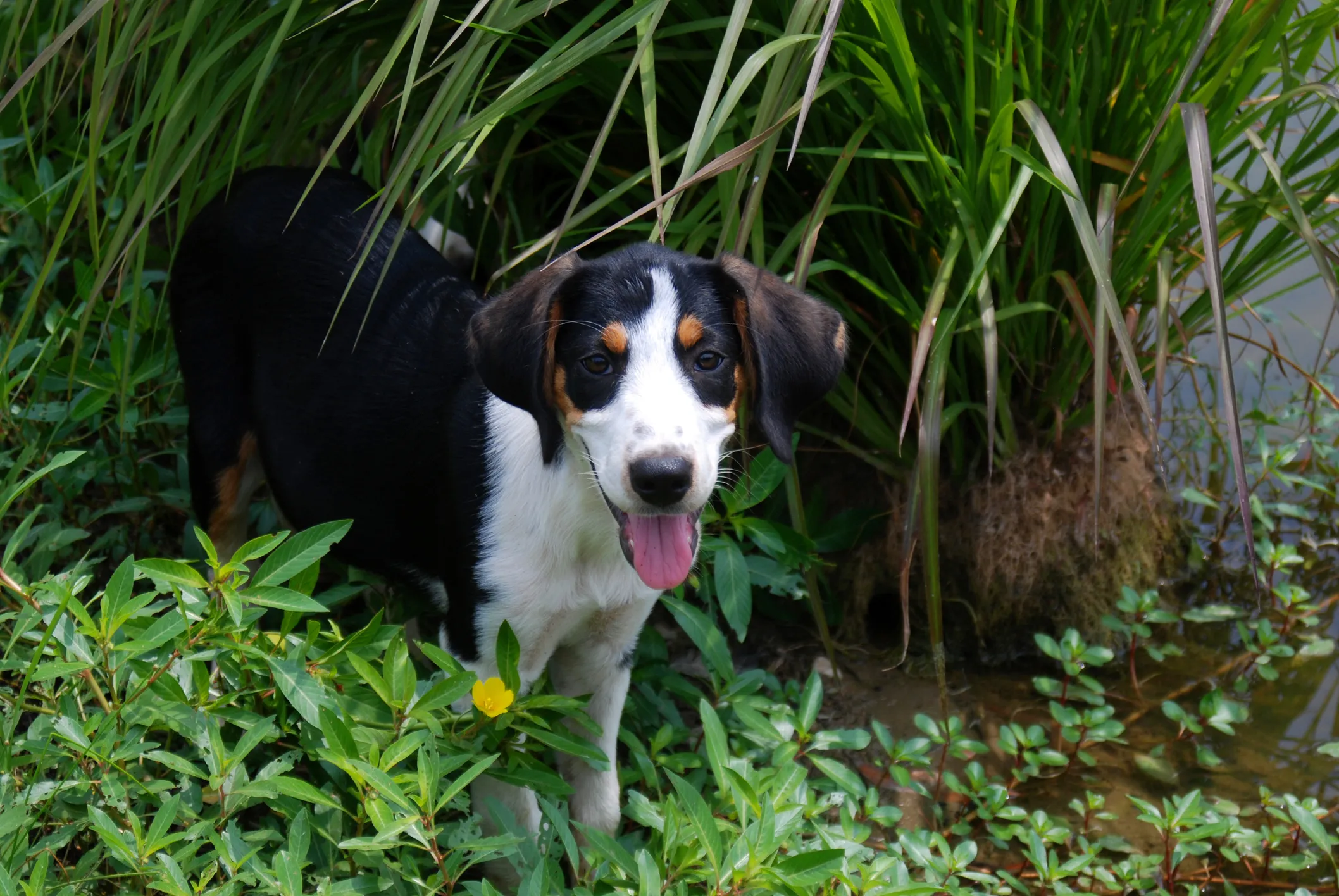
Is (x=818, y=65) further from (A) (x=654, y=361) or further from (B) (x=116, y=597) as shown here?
(B) (x=116, y=597)

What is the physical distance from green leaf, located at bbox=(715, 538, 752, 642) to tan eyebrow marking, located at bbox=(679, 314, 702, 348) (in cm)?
70

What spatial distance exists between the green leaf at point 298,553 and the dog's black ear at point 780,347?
0.72 metres

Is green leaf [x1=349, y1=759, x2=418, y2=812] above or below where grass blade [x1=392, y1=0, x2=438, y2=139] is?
below

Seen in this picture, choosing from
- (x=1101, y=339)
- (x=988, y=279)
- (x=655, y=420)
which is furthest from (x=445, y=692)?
(x=988, y=279)

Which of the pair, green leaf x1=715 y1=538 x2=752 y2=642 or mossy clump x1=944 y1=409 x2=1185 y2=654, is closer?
green leaf x1=715 y1=538 x2=752 y2=642

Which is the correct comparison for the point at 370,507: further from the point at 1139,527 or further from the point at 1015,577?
the point at 1139,527

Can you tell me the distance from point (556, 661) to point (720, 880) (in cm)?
84

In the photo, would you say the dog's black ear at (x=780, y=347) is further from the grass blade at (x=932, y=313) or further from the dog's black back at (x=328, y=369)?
the dog's black back at (x=328, y=369)

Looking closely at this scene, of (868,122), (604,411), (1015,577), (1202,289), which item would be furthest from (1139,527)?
(604,411)

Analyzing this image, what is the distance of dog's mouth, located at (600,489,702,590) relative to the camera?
2.20 meters

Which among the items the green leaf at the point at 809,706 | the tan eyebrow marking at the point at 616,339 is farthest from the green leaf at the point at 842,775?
the tan eyebrow marking at the point at 616,339

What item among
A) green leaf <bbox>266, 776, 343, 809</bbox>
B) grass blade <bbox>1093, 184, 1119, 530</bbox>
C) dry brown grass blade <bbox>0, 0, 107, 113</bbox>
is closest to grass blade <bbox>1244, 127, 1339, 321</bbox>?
grass blade <bbox>1093, 184, 1119, 530</bbox>

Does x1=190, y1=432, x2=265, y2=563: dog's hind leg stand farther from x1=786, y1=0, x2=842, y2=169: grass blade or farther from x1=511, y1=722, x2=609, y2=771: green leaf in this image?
x1=786, y1=0, x2=842, y2=169: grass blade

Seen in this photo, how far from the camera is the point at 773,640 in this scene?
10.8 ft
